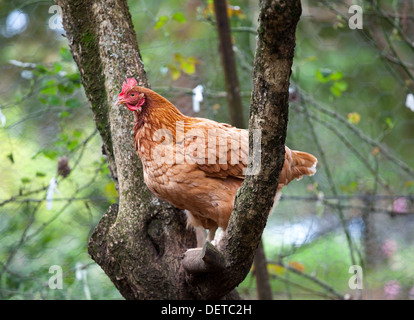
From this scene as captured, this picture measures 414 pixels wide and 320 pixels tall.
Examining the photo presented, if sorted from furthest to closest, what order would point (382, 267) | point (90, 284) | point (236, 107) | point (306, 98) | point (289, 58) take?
1. point (382, 267)
2. point (90, 284)
3. point (306, 98)
4. point (236, 107)
5. point (289, 58)

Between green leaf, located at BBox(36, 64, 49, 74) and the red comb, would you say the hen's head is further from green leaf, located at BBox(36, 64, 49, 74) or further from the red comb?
green leaf, located at BBox(36, 64, 49, 74)

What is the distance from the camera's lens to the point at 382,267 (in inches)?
144

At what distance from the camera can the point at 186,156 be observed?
1.76m

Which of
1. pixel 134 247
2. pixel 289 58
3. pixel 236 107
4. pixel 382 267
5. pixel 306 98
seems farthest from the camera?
pixel 382 267

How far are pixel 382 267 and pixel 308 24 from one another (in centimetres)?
187

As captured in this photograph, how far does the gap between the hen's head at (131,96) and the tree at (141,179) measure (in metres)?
0.13

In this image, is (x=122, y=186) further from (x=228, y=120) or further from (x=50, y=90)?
(x=228, y=120)

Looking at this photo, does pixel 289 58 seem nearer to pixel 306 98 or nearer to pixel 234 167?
pixel 234 167

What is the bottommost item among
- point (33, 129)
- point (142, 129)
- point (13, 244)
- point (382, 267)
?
point (382, 267)

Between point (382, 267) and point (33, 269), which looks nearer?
point (33, 269)

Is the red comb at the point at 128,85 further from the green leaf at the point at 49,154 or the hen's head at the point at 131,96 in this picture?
the green leaf at the point at 49,154

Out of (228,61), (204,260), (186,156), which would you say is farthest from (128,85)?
(228,61)

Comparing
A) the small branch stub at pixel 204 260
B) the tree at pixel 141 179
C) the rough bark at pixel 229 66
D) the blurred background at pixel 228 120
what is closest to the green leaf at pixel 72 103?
the blurred background at pixel 228 120

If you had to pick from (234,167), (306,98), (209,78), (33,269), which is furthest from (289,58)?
(33,269)
